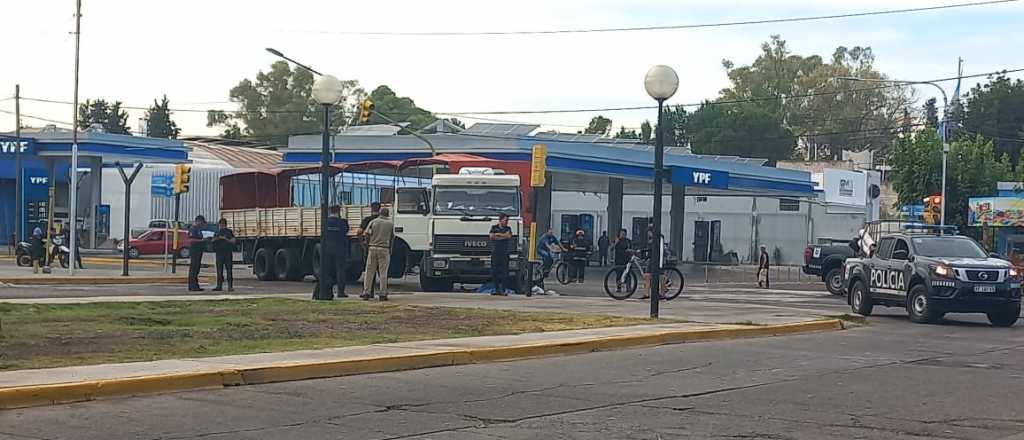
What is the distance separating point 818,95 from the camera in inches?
4043

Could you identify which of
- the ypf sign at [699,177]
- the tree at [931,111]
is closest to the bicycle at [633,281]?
the ypf sign at [699,177]

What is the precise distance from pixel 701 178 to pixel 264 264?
18.8 metres

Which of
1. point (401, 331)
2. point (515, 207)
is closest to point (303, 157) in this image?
point (515, 207)

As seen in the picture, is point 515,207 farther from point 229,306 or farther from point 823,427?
point 823,427

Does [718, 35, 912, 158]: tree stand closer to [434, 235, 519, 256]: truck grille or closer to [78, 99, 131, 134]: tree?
[78, 99, 131, 134]: tree

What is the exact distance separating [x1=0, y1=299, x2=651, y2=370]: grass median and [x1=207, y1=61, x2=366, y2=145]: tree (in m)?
83.9

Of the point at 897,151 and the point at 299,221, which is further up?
the point at 897,151

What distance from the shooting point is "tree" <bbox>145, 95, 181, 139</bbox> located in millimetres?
122250

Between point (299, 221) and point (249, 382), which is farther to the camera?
point (299, 221)

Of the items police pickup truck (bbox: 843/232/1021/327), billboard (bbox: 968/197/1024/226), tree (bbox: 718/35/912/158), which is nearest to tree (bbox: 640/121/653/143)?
tree (bbox: 718/35/912/158)

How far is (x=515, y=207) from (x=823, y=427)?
60.5ft

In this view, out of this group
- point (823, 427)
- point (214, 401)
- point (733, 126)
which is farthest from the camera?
point (733, 126)

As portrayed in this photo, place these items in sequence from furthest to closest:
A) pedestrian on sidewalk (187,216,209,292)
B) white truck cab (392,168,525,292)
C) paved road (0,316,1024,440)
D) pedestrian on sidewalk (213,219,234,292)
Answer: white truck cab (392,168,525,292) → pedestrian on sidewalk (213,219,234,292) → pedestrian on sidewalk (187,216,209,292) → paved road (0,316,1024,440)

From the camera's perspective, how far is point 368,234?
2344 centimetres
